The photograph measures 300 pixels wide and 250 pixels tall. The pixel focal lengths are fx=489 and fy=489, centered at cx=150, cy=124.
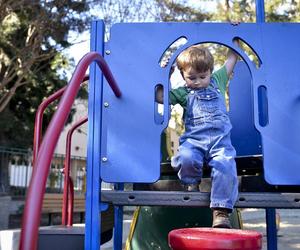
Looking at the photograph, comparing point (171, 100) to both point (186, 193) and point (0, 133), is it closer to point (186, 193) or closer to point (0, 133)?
point (186, 193)

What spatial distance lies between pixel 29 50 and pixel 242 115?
8.18 m

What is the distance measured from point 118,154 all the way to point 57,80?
1096 cm

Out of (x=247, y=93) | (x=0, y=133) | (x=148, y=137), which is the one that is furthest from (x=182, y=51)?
(x=0, y=133)

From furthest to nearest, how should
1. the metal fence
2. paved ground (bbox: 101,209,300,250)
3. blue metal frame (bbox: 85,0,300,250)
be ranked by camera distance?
the metal fence, paved ground (bbox: 101,209,300,250), blue metal frame (bbox: 85,0,300,250)

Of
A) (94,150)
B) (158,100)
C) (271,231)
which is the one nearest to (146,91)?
(158,100)

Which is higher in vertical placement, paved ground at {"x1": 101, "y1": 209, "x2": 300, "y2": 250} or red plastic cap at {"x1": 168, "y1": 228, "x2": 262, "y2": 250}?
red plastic cap at {"x1": 168, "y1": 228, "x2": 262, "y2": 250}

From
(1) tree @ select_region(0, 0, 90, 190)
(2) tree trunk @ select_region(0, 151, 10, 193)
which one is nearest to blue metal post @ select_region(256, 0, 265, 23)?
(1) tree @ select_region(0, 0, 90, 190)

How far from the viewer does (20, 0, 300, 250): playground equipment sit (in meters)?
2.03

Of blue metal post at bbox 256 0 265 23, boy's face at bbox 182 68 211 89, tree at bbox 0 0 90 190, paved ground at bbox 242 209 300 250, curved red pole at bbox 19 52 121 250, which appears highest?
tree at bbox 0 0 90 190

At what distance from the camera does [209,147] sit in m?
2.14

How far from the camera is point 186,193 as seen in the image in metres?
2.02

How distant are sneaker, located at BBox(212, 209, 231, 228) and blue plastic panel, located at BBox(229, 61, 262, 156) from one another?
1.24 m

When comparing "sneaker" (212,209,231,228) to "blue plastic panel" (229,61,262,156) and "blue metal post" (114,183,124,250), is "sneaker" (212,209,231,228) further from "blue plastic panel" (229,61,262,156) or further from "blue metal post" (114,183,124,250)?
"blue plastic panel" (229,61,262,156)

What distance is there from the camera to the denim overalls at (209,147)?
2004mm
